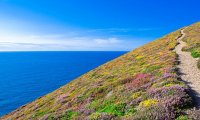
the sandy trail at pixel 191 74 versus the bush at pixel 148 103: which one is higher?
the sandy trail at pixel 191 74

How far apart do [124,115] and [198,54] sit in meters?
24.0

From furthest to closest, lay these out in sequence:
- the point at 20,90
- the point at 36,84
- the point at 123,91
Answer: the point at 36,84, the point at 20,90, the point at 123,91

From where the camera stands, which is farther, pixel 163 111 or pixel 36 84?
pixel 36 84

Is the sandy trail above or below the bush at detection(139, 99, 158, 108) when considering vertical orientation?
above

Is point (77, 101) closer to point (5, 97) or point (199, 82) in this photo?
point (199, 82)

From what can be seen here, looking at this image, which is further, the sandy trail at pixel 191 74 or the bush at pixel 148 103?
the sandy trail at pixel 191 74

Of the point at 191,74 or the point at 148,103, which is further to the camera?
the point at 191,74

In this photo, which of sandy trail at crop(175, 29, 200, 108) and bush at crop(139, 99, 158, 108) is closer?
bush at crop(139, 99, 158, 108)

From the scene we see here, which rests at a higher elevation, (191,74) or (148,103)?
(191,74)

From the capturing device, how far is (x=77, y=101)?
93.5 ft

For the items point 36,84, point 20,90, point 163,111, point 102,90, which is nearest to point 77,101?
point 102,90

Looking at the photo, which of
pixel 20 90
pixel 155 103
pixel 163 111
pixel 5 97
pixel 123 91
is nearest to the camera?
pixel 163 111

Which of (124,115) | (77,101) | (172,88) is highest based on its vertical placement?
(172,88)

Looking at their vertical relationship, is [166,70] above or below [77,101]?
above
